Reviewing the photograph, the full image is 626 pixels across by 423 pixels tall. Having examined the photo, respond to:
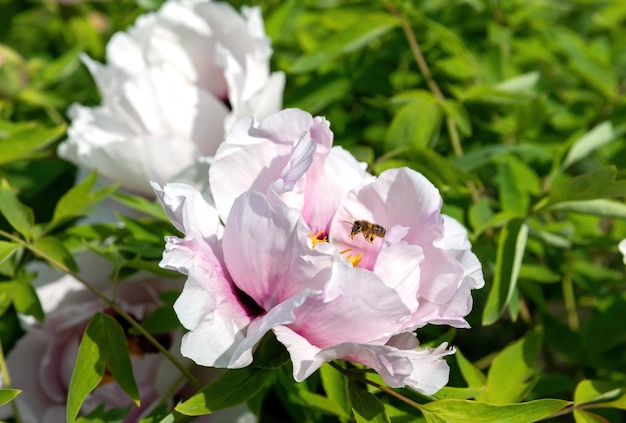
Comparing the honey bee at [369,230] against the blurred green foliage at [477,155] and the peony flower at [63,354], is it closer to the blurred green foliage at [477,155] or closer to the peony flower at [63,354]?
the blurred green foliage at [477,155]

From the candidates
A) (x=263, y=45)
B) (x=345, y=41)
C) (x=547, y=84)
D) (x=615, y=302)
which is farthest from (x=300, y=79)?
(x=615, y=302)

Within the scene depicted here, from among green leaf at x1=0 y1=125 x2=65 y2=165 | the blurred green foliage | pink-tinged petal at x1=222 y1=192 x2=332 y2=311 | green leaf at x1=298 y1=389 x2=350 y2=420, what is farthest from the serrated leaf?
green leaf at x1=0 y1=125 x2=65 y2=165

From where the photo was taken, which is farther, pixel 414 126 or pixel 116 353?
pixel 414 126

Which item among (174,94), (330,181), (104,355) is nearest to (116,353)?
(104,355)

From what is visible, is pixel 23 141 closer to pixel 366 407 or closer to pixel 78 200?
pixel 78 200

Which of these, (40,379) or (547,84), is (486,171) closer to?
(547,84)

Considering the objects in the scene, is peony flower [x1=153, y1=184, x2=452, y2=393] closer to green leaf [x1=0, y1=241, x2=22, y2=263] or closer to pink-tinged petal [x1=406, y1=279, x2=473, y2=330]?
pink-tinged petal [x1=406, y1=279, x2=473, y2=330]

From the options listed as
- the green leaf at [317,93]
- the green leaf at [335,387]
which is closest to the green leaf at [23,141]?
the green leaf at [317,93]

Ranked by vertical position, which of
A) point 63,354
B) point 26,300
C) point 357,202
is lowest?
point 63,354
